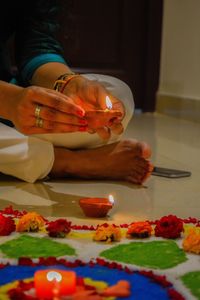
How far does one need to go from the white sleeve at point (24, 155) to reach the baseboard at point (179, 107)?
1.49 m

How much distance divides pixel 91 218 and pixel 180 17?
1992 mm

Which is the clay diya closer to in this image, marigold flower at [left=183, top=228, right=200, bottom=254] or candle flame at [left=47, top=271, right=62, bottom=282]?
marigold flower at [left=183, top=228, right=200, bottom=254]

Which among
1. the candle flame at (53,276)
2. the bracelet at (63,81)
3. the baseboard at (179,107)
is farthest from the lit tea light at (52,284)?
the baseboard at (179,107)

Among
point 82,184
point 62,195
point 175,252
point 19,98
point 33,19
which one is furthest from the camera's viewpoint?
point 33,19

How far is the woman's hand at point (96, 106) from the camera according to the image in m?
0.94

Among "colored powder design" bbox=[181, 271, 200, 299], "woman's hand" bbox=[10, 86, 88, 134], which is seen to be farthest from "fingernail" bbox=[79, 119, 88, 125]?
"colored powder design" bbox=[181, 271, 200, 299]

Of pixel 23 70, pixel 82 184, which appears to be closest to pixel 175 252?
pixel 82 184

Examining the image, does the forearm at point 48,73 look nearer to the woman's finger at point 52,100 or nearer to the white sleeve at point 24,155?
the white sleeve at point 24,155

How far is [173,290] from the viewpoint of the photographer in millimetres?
588

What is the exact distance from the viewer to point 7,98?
0.92 meters

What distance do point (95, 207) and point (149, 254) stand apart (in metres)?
0.21

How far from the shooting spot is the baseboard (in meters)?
2.59

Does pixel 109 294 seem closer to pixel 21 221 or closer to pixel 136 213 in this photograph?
pixel 21 221

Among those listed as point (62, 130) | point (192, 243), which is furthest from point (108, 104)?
point (192, 243)
